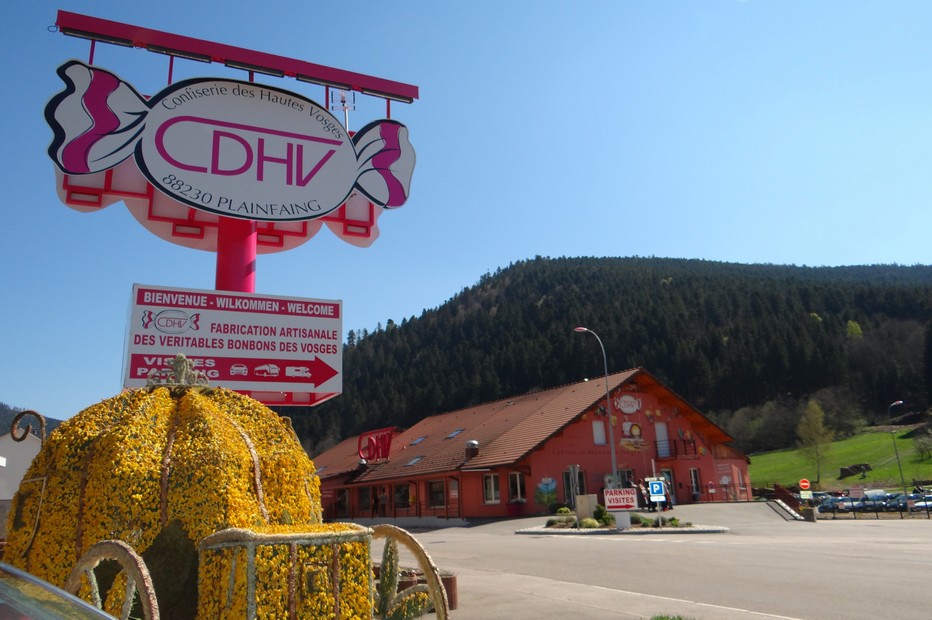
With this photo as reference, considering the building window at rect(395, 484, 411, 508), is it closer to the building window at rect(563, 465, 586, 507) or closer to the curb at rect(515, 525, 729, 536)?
the building window at rect(563, 465, 586, 507)

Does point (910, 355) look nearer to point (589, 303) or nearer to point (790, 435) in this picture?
point (790, 435)

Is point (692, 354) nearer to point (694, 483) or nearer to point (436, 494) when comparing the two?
point (694, 483)

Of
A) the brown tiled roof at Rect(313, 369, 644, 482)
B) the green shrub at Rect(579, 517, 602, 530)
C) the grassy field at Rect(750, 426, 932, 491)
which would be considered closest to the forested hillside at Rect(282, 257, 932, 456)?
the grassy field at Rect(750, 426, 932, 491)

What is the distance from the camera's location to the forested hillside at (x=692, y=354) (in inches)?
3861

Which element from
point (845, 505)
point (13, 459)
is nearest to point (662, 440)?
point (845, 505)

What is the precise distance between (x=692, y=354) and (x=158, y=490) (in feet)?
361

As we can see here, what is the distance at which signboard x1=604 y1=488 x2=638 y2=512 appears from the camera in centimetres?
2411

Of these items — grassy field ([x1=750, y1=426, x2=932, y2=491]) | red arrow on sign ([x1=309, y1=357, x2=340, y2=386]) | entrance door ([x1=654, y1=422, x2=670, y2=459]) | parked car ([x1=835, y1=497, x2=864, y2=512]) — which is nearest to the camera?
red arrow on sign ([x1=309, y1=357, x2=340, y2=386])

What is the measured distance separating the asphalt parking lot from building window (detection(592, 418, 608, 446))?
15.5 metres

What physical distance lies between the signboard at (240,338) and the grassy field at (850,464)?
67.3 metres

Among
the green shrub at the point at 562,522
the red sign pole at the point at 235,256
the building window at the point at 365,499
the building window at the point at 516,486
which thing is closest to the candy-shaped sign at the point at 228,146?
the red sign pole at the point at 235,256

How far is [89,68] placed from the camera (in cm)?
906

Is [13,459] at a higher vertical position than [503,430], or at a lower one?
lower

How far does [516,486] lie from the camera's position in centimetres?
3441
